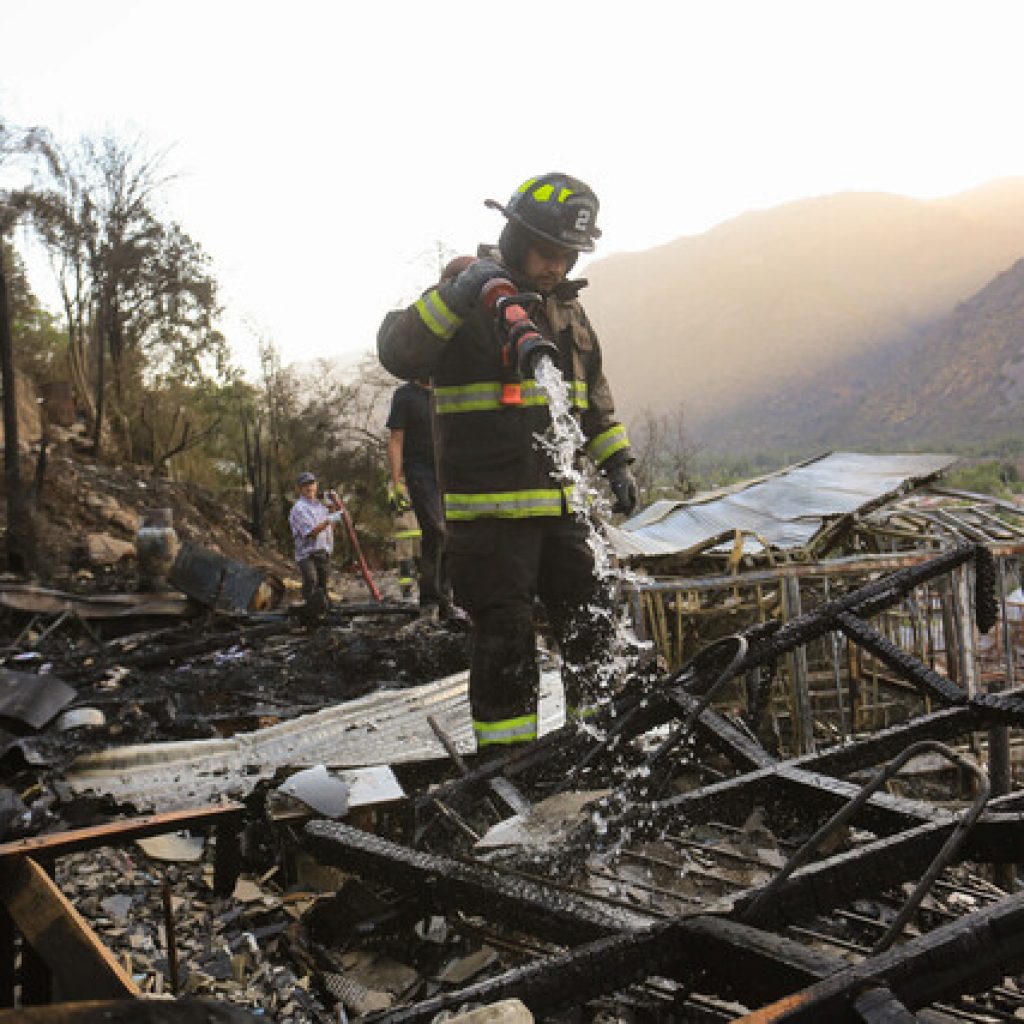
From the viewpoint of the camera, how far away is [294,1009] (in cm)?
205

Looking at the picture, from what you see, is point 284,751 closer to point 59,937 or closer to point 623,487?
point 623,487

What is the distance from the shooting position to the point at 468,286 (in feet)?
9.52

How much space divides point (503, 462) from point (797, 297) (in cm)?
9881

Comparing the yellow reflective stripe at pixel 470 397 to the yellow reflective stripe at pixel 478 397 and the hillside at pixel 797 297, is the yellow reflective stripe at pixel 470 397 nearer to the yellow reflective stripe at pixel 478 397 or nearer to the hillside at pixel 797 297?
the yellow reflective stripe at pixel 478 397

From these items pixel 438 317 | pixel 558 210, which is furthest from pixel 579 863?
pixel 558 210

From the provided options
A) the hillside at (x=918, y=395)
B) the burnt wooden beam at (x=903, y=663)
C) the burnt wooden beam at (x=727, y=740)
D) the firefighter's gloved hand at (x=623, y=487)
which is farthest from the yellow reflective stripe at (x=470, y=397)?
the hillside at (x=918, y=395)

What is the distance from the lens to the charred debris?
1.43 metres

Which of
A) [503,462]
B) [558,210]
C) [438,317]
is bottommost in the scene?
[503,462]

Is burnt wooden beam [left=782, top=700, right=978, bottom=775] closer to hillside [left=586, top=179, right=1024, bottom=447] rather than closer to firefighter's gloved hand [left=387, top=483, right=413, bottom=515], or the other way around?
firefighter's gloved hand [left=387, top=483, right=413, bottom=515]

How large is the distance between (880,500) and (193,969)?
15.1 feet

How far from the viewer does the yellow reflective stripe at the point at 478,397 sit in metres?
3.18

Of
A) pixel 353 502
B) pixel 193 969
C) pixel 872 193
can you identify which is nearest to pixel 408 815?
Answer: pixel 193 969

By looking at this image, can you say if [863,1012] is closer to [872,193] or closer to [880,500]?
[880,500]

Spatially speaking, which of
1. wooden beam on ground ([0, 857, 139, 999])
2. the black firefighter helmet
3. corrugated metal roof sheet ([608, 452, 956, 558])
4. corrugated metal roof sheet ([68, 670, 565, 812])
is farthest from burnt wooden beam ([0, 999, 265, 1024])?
corrugated metal roof sheet ([608, 452, 956, 558])
